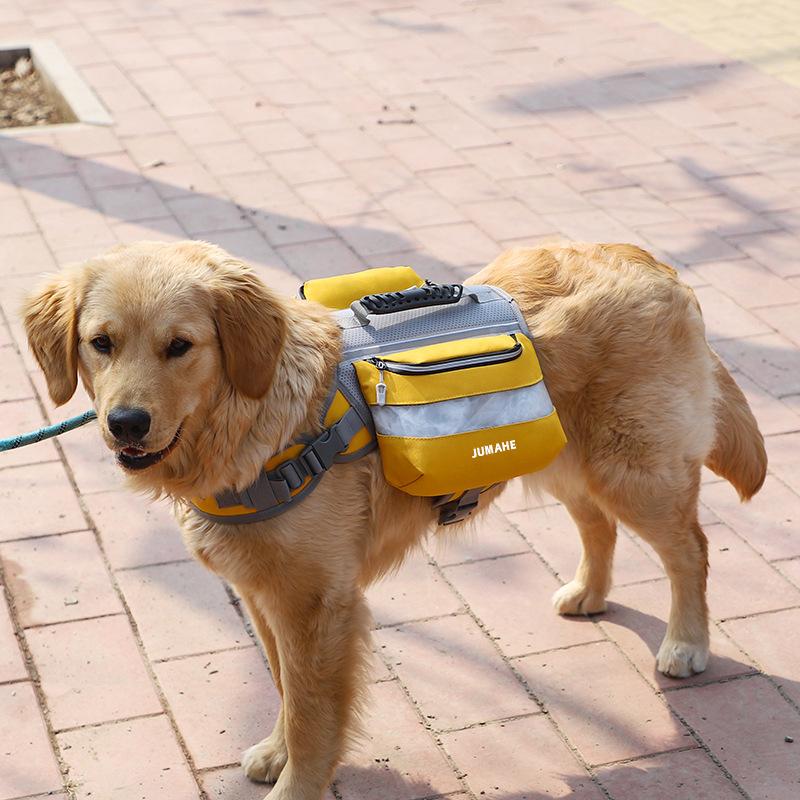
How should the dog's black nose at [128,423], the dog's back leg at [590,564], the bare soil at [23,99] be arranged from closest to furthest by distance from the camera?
the dog's black nose at [128,423], the dog's back leg at [590,564], the bare soil at [23,99]

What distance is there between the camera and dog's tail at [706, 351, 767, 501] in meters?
3.96

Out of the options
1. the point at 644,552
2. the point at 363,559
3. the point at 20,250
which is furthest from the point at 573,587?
the point at 20,250

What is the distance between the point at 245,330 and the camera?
3020 millimetres

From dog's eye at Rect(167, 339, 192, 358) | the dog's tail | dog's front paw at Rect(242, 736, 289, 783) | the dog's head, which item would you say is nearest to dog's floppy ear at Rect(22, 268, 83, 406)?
the dog's head

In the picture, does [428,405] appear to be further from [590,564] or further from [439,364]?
[590,564]

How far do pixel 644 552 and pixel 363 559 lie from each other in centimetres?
160

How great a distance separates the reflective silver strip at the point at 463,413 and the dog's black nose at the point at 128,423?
70cm

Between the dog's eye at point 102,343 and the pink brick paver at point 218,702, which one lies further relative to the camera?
the pink brick paver at point 218,702

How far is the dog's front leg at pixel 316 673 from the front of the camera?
3.26 metres

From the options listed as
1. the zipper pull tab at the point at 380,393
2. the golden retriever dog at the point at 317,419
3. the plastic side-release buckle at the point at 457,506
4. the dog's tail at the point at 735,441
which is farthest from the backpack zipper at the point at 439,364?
the dog's tail at the point at 735,441

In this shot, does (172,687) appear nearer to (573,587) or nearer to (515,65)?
(573,587)

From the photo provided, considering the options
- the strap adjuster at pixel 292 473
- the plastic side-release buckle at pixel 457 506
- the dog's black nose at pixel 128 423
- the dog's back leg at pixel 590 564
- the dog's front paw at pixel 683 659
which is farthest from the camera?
the dog's back leg at pixel 590 564

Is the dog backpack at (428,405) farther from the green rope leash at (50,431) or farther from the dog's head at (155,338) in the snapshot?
the green rope leash at (50,431)

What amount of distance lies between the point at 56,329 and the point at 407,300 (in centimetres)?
99
